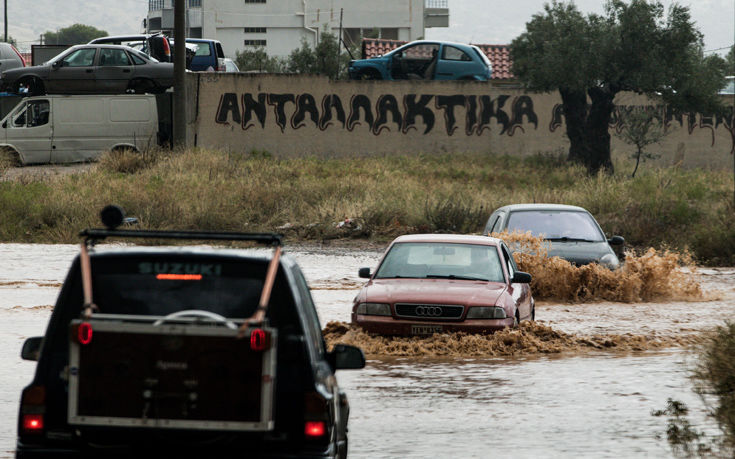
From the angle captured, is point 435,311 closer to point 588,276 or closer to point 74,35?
point 588,276

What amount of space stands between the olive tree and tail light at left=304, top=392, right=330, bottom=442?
1171 inches

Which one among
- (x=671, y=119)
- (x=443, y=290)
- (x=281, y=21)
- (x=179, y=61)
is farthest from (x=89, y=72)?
(x=281, y=21)

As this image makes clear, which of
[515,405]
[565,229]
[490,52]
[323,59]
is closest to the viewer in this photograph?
[515,405]

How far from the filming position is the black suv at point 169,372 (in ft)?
15.0

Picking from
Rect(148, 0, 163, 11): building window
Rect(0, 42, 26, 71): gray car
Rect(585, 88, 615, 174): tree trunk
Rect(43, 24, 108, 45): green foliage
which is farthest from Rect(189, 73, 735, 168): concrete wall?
Rect(43, 24, 108, 45): green foliage

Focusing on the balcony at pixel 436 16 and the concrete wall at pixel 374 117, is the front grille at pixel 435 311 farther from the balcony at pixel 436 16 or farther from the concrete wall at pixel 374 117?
the balcony at pixel 436 16

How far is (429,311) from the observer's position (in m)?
11.0

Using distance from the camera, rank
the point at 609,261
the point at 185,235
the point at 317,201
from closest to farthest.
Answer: the point at 185,235
the point at 609,261
the point at 317,201

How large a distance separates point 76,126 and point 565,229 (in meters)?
17.7

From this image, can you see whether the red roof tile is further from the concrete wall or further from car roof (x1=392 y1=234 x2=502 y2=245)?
car roof (x1=392 y1=234 x2=502 y2=245)

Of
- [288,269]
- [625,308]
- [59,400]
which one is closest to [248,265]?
[288,269]

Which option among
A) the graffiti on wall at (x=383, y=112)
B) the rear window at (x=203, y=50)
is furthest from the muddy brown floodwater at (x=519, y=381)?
the rear window at (x=203, y=50)

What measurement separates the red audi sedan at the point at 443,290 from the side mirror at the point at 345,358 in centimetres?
533

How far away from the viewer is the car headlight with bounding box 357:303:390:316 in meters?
11.1
